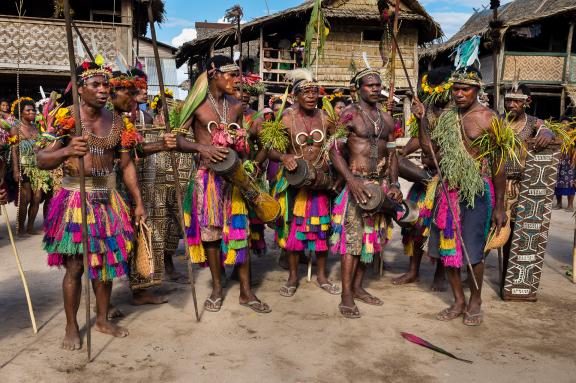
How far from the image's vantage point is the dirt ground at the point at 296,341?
3359mm

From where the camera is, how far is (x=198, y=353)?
12.0 ft

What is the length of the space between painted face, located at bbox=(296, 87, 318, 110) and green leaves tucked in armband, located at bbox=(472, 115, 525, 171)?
1619 millimetres

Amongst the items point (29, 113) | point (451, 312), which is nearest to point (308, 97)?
point (451, 312)

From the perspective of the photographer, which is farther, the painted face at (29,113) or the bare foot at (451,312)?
the painted face at (29,113)

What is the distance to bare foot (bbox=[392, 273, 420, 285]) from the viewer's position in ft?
18.3

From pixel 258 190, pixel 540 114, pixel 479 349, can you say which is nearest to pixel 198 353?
pixel 258 190

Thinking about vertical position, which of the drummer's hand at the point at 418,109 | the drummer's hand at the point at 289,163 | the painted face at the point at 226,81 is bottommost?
the drummer's hand at the point at 289,163

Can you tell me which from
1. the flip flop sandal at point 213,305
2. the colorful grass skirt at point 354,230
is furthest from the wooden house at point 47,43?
the colorful grass skirt at point 354,230

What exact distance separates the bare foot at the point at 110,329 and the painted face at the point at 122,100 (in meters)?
1.88

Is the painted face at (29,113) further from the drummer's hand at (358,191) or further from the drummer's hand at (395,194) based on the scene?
the drummer's hand at (395,194)

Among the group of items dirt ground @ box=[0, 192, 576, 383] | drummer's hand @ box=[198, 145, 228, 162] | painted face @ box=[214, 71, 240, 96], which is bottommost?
dirt ground @ box=[0, 192, 576, 383]

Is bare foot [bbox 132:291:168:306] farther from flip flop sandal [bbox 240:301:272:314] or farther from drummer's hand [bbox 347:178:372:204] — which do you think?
drummer's hand [bbox 347:178:372:204]

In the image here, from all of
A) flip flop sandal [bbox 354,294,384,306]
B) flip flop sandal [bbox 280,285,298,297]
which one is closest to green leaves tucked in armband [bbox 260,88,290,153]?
flip flop sandal [bbox 280,285,298,297]

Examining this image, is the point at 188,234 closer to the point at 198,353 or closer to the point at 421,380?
the point at 198,353
